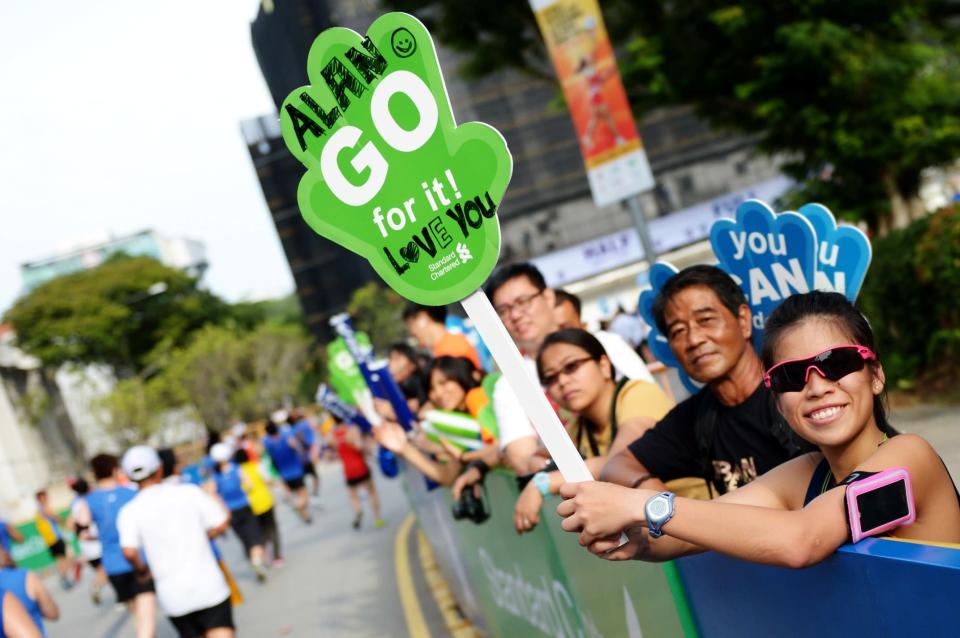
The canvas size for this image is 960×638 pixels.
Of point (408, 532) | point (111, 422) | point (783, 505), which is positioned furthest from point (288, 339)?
point (783, 505)

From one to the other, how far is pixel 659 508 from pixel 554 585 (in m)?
2.47

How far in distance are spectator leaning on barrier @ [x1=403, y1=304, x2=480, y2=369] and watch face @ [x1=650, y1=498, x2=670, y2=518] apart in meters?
4.62

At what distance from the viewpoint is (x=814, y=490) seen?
267cm

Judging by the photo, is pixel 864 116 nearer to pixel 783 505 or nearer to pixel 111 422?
pixel 783 505

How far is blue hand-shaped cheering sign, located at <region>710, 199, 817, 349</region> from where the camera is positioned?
3.96 m

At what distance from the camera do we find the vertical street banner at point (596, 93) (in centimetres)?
1185

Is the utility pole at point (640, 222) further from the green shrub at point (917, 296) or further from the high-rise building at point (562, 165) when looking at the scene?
the high-rise building at point (562, 165)

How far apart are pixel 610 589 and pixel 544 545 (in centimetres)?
102

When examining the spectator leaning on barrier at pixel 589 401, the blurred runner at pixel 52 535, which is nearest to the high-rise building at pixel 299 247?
the blurred runner at pixel 52 535

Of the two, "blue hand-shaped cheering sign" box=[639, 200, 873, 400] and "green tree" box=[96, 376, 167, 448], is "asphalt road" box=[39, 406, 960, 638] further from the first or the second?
"green tree" box=[96, 376, 167, 448]

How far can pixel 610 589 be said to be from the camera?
12.8 feet

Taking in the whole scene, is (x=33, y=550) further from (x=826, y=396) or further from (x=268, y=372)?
(x=268, y=372)

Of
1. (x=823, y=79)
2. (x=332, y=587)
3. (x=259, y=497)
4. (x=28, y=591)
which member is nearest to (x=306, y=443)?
(x=259, y=497)

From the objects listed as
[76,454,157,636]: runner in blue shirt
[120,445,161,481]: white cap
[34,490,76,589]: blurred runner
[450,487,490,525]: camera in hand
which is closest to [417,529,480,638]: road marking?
[76,454,157,636]: runner in blue shirt
